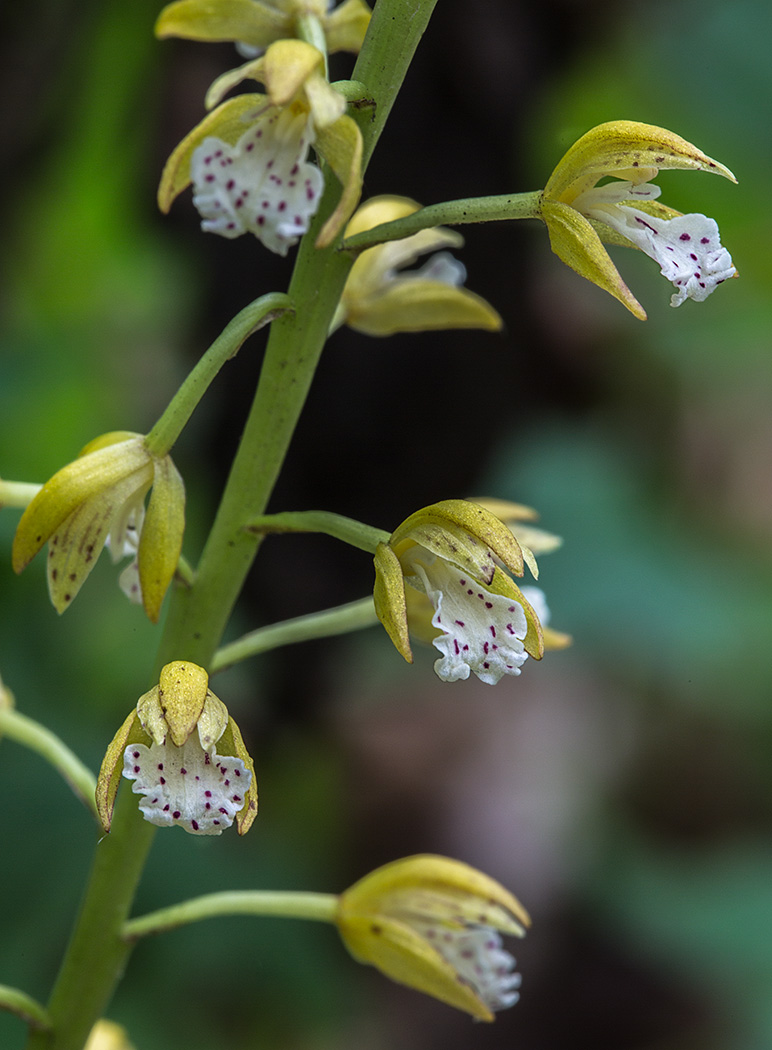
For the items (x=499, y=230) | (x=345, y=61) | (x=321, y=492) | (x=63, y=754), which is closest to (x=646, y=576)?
(x=321, y=492)

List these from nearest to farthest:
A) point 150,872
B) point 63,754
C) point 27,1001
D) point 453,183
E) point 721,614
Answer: point 27,1001 < point 63,754 < point 150,872 < point 721,614 < point 453,183

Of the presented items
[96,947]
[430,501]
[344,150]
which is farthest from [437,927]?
[430,501]

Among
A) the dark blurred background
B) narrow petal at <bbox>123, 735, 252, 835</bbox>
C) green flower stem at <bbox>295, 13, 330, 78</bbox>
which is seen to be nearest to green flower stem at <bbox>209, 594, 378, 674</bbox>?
narrow petal at <bbox>123, 735, 252, 835</bbox>

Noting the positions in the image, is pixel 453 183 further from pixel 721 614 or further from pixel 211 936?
pixel 211 936

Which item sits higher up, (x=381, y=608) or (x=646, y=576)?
(x=381, y=608)

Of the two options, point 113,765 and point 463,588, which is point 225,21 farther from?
point 113,765

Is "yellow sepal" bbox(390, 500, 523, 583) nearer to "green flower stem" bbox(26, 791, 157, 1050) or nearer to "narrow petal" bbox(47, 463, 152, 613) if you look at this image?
"narrow petal" bbox(47, 463, 152, 613)
